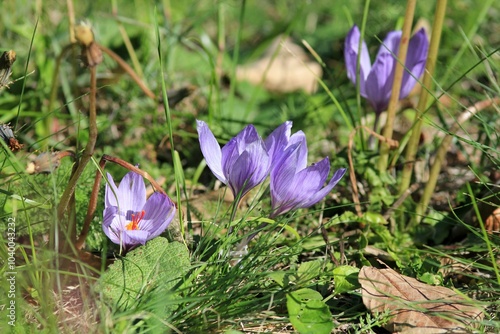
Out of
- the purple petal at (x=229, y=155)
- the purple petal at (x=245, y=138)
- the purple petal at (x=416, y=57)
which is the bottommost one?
the purple petal at (x=229, y=155)

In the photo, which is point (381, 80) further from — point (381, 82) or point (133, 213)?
point (133, 213)

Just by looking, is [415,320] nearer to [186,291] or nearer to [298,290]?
[298,290]

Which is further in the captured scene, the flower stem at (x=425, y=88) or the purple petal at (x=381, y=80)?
the purple petal at (x=381, y=80)

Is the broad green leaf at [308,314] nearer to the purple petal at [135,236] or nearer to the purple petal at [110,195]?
the purple petal at [135,236]

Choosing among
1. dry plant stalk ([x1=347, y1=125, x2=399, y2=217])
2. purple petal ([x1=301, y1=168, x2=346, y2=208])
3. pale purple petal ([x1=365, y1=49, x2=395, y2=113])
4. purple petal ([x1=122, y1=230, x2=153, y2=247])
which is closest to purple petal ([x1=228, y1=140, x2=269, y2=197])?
purple petal ([x1=301, y1=168, x2=346, y2=208])

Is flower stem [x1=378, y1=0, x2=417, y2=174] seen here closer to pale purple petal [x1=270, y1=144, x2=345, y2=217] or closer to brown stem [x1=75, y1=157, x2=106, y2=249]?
pale purple petal [x1=270, y1=144, x2=345, y2=217]

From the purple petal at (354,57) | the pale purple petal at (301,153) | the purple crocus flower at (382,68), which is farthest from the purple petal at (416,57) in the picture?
the pale purple petal at (301,153)

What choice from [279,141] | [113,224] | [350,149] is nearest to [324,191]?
[279,141]
